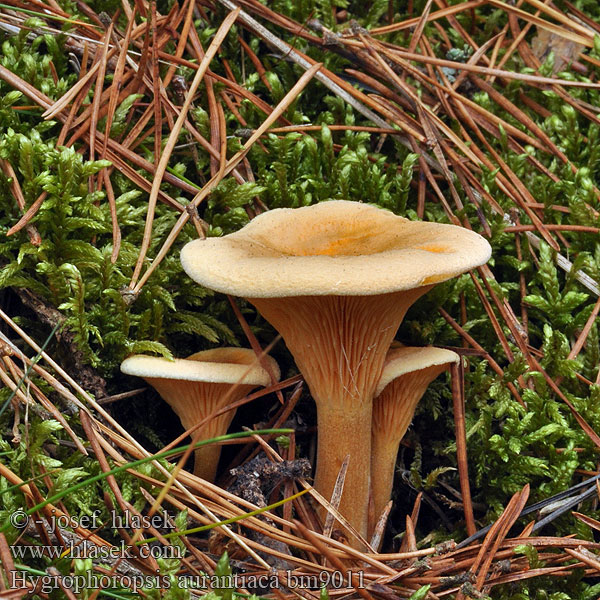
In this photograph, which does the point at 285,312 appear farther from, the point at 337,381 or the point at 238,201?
the point at 238,201

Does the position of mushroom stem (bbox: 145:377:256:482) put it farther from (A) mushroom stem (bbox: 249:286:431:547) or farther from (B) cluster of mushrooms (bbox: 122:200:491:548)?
(A) mushroom stem (bbox: 249:286:431:547)

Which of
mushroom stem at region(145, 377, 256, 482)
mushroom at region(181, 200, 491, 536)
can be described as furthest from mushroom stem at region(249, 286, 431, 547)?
mushroom stem at region(145, 377, 256, 482)

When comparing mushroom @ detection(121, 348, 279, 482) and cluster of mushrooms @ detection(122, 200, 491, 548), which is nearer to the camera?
cluster of mushrooms @ detection(122, 200, 491, 548)

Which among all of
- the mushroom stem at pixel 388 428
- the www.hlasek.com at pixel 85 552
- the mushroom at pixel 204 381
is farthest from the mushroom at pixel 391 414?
the www.hlasek.com at pixel 85 552

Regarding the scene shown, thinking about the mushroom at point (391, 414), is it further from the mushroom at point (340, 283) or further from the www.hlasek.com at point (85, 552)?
the www.hlasek.com at point (85, 552)

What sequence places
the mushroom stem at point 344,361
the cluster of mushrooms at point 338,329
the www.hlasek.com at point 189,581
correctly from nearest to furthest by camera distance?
the www.hlasek.com at point 189,581 < the cluster of mushrooms at point 338,329 < the mushroom stem at point 344,361

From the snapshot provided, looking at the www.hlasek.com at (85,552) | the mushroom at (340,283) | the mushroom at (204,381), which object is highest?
the mushroom at (340,283)

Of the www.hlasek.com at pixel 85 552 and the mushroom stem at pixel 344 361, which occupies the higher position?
the mushroom stem at pixel 344 361
